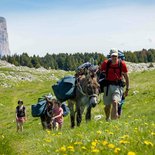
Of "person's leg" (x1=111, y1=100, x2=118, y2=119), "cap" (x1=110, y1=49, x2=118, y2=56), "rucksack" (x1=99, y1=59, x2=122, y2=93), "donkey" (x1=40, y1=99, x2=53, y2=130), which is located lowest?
"donkey" (x1=40, y1=99, x2=53, y2=130)

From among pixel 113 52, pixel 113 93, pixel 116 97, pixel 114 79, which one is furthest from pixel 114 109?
pixel 113 52

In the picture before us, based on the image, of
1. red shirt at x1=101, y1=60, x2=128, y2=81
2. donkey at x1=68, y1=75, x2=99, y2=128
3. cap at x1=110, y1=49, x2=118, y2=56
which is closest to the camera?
cap at x1=110, y1=49, x2=118, y2=56

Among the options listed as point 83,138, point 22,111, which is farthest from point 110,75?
point 22,111

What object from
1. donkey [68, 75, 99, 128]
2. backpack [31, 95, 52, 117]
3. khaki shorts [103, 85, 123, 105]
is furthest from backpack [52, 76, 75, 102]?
backpack [31, 95, 52, 117]

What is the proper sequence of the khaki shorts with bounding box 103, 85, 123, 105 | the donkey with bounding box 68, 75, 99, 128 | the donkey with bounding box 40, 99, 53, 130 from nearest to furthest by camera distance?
1. the khaki shorts with bounding box 103, 85, 123, 105
2. the donkey with bounding box 68, 75, 99, 128
3. the donkey with bounding box 40, 99, 53, 130

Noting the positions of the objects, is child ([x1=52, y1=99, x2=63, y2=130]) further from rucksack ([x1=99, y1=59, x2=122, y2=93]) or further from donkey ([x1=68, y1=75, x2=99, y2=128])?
rucksack ([x1=99, y1=59, x2=122, y2=93])

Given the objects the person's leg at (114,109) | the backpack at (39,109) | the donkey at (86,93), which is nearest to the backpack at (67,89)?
the donkey at (86,93)

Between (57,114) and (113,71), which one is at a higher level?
(113,71)

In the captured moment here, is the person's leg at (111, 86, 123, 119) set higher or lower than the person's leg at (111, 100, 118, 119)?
higher

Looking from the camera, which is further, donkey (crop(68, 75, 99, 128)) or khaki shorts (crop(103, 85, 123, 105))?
donkey (crop(68, 75, 99, 128))

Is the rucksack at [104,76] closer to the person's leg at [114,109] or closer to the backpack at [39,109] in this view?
the person's leg at [114,109]

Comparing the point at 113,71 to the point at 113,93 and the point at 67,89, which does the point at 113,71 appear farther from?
the point at 67,89

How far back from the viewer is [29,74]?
450 feet

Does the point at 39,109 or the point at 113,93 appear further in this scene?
the point at 39,109
